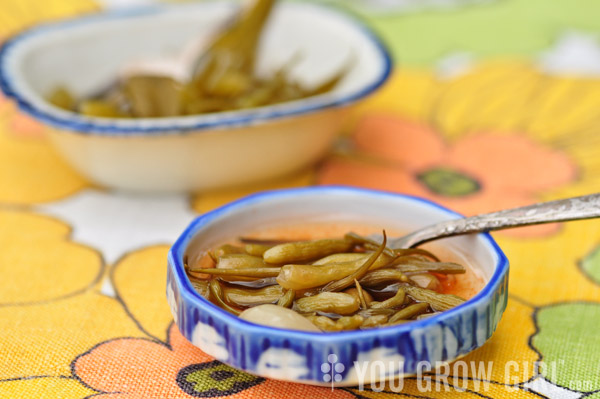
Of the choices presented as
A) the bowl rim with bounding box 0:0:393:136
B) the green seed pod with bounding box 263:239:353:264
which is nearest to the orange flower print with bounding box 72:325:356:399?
the green seed pod with bounding box 263:239:353:264

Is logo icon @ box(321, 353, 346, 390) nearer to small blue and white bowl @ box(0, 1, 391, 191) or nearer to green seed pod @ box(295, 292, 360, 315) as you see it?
green seed pod @ box(295, 292, 360, 315)

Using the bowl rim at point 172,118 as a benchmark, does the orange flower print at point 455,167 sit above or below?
below

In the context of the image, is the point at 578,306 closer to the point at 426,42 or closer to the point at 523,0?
the point at 426,42

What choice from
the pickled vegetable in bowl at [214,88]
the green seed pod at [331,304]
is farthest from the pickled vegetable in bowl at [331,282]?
the pickled vegetable in bowl at [214,88]

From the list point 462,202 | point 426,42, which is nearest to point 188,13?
point 426,42

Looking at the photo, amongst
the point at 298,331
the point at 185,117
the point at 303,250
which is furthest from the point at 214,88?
the point at 298,331

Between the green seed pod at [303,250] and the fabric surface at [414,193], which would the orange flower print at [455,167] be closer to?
the fabric surface at [414,193]
